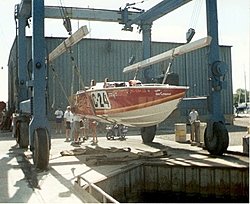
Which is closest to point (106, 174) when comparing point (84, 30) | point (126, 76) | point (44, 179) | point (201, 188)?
point (44, 179)

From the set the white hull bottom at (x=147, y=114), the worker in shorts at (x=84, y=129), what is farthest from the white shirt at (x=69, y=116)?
the white hull bottom at (x=147, y=114)

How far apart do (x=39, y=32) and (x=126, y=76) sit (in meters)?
15.1

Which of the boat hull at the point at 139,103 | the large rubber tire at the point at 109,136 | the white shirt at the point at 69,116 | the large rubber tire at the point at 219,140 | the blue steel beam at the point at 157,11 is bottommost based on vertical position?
the large rubber tire at the point at 109,136

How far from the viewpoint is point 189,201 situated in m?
8.05

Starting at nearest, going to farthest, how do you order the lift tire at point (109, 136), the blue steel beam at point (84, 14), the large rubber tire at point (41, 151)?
the large rubber tire at point (41, 151), the blue steel beam at point (84, 14), the lift tire at point (109, 136)

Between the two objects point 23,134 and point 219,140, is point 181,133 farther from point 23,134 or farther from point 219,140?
point 23,134

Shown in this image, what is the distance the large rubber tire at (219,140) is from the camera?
940 cm

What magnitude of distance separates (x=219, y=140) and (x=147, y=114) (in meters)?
2.25

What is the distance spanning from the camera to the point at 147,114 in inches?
360

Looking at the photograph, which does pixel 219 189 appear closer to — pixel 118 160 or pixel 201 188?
pixel 201 188

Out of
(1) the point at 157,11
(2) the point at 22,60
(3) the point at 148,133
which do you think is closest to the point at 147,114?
(3) the point at 148,133

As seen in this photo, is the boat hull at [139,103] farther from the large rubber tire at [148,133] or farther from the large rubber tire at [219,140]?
the large rubber tire at [148,133]

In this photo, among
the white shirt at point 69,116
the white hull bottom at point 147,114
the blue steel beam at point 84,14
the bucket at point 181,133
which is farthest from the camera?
the white shirt at point 69,116

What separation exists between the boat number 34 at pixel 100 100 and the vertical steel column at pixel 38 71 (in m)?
1.98
